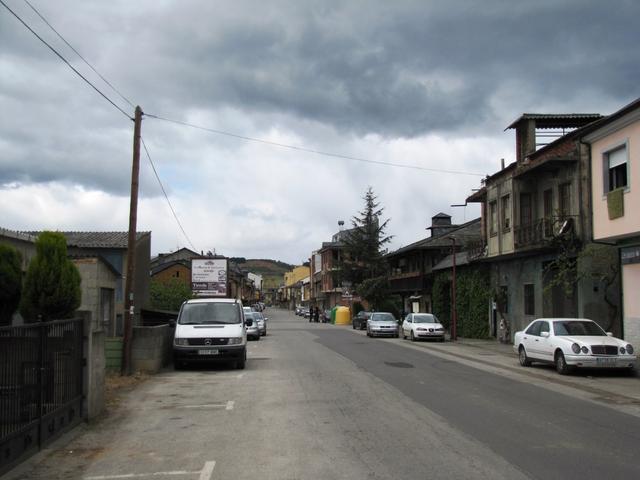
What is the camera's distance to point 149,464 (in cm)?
728

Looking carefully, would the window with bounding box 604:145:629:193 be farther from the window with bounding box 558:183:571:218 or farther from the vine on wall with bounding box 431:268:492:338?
the vine on wall with bounding box 431:268:492:338

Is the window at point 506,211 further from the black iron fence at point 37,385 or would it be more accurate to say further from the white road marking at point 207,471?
the white road marking at point 207,471

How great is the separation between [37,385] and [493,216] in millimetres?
28673

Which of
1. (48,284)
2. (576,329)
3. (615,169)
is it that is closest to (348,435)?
(48,284)

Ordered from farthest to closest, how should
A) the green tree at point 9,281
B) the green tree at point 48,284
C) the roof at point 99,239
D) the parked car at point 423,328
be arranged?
1. the parked car at point 423,328
2. the roof at point 99,239
3. the green tree at point 48,284
4. the green tree at point 9,281

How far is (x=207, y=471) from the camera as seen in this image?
6.81 metres

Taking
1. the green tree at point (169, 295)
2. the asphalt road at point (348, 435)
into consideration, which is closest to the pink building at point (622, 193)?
the asphalt road at point (348, 435)

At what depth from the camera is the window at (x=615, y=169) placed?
20875 millimetres

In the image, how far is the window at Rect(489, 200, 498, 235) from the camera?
108 ft

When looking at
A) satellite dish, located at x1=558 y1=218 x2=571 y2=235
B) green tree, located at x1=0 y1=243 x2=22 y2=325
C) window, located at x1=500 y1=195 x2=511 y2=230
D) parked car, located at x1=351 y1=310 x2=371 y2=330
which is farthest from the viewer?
parked car, located at x1=351 y1=310 x2=371 y2=330

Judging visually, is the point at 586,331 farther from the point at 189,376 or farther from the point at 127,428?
the point at 127,428

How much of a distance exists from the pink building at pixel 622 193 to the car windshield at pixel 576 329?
11.5 feet

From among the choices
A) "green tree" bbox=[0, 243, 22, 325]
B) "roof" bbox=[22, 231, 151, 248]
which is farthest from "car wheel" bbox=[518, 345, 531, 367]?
"roof" bbox=[22, 231, 151, 248]

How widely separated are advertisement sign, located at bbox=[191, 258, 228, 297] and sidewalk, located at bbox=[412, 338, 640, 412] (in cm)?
2159
